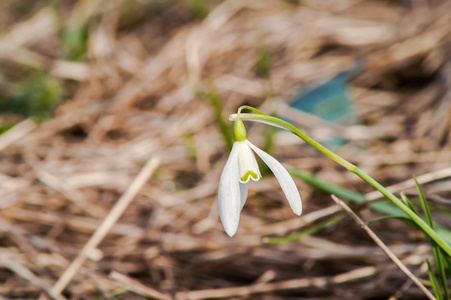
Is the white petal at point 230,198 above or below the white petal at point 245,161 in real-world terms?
below

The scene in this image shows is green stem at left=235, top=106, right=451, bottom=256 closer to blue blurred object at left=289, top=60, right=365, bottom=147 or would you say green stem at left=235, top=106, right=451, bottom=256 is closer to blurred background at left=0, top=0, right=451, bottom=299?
blurred background at left=0, top=0, right=451, bottom=299

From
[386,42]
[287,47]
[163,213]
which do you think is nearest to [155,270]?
[163,213]

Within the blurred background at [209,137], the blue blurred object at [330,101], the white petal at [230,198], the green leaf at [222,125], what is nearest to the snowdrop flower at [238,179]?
the white petal at [230,198]

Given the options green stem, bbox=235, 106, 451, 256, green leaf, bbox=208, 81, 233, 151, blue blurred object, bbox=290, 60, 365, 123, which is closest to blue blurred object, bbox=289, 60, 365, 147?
blue blurred object, bbox=290, 60, 365, 123

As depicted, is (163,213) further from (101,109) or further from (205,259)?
(101,109)

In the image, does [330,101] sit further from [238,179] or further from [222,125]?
[238,179]

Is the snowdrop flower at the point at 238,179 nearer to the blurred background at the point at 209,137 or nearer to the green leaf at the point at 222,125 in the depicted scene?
the blurred background at the point at 209,137
